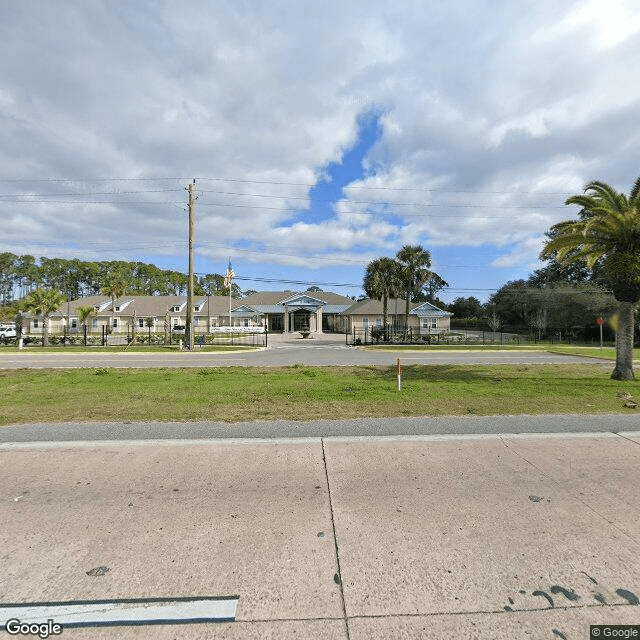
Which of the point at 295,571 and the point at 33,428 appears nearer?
the point at 295,571

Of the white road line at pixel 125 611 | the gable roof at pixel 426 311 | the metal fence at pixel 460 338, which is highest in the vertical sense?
the gable roof at pixel 426 311

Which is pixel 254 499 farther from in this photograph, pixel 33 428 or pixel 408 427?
pixel 33 428

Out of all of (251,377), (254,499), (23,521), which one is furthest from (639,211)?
(23,521)

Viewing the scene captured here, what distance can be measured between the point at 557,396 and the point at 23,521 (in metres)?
10.4

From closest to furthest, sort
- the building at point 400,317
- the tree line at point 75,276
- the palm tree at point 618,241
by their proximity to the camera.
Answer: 1. the palm tree at point 618,241
2. the building at point 400,317
3. the tree line at point 75,276

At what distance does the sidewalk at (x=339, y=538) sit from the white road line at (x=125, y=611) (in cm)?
6

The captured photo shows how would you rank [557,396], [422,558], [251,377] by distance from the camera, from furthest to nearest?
[251,377]
[557,396]
[422,558]

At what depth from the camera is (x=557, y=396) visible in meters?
9.39

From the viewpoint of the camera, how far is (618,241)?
12531 millimetres

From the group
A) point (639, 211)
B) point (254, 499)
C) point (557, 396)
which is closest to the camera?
point (254, 499)

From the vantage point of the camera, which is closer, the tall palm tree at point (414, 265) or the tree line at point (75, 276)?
the tall palm tree at point (414, 265)

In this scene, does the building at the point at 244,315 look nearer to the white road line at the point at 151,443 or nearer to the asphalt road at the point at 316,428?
the asphalt road at the point at 316,428

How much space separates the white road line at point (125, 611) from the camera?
244 centimetres

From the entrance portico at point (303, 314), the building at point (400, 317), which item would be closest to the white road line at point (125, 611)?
the building at point (400, 317)
